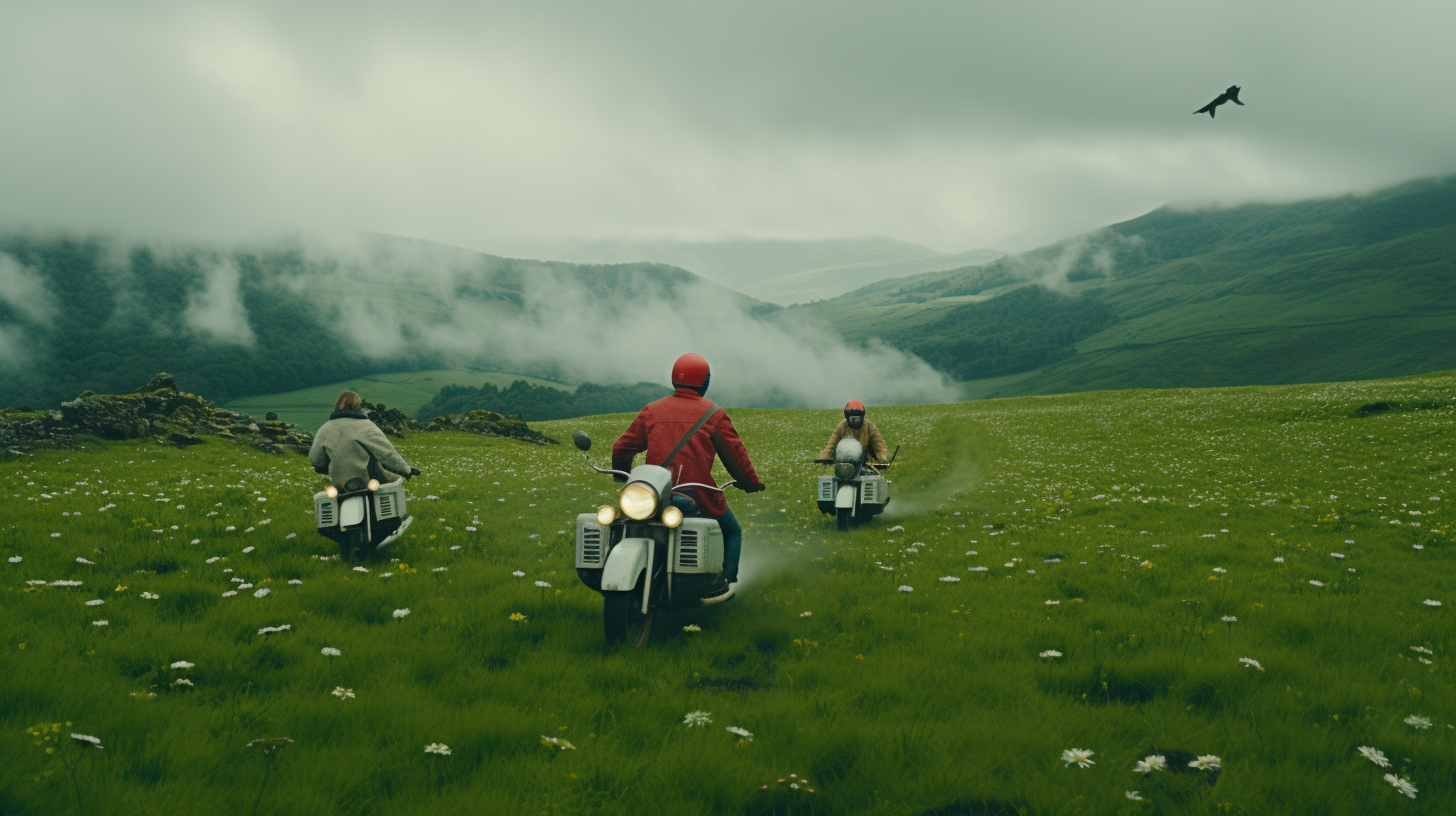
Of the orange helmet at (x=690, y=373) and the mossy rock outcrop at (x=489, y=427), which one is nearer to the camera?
the orange helmet at (x=690, y=373)

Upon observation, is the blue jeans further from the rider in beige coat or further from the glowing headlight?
the rider in beige coat

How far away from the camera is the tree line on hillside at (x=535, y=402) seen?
16550 cm

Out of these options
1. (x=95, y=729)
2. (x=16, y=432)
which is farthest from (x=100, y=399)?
(x=95, y=729)

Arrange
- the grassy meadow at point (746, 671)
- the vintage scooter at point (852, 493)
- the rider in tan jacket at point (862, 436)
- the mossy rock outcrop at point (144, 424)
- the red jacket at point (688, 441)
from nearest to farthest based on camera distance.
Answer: the grassy meadow at point (746, 671)
the red jacket at point (688, 441)
the vintage scooter at point (852, 493)
the rider in tan jacket at point (862, 436)
the mossy rock outcrop at point (144, 424)

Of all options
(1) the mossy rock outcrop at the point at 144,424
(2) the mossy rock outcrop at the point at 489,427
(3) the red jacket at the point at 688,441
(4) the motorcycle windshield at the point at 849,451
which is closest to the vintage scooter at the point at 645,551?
(3) the red jacket at the point at 688,441

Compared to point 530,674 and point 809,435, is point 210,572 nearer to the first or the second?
point 530,674

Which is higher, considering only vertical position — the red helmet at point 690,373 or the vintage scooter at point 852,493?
the red helmet at point 690,373

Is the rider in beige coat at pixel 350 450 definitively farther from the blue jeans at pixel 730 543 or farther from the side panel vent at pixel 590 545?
the blue jeans at pixel 730 543

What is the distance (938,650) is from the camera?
7391 millimetres

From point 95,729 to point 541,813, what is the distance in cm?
324

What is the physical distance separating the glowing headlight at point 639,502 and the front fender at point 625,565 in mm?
256

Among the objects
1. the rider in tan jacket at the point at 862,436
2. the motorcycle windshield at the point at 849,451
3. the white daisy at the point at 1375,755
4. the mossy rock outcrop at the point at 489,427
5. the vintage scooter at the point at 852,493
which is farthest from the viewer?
the mossy rock outcrop at the point at 489,427

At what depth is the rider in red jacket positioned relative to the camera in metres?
8.14

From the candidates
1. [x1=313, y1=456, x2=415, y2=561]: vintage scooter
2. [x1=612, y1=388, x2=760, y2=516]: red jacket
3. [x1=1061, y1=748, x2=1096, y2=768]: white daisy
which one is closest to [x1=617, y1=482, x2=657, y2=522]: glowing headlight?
[x1=612, y1=388, x2=760, y2=516]: red jacket
